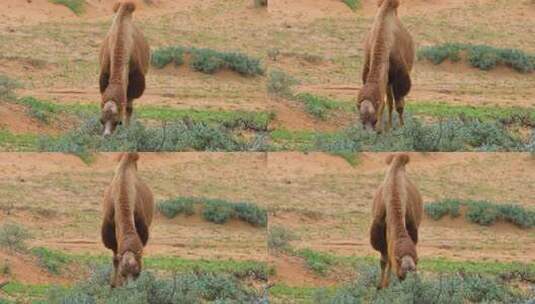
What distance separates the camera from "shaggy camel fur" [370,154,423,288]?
16.7 m

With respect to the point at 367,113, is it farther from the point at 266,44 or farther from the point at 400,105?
the point at 266,44

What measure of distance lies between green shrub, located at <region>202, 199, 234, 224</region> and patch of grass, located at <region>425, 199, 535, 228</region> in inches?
97.3

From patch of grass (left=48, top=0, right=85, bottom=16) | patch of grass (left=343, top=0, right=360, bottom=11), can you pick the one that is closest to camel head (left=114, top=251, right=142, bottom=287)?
patch of grass (left=343, top=0, right=360, bottom=11)

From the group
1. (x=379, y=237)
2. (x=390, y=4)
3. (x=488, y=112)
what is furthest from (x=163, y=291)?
(x=488, y=112)

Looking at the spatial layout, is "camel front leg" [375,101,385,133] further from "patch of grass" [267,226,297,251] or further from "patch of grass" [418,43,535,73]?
"patch of grass" [418,43,535,73]

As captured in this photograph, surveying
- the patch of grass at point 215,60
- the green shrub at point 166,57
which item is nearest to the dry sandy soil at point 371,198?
the patch of grass at point 215,60

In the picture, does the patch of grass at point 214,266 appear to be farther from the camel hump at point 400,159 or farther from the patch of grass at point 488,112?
the patch of grass at point 488,112

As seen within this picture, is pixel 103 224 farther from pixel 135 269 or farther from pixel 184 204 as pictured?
pixel 184 204

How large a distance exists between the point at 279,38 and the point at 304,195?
1.96 m

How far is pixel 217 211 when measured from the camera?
19.9 metres

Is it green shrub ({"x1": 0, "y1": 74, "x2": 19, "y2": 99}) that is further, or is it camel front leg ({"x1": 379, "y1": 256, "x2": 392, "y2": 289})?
green shrub ({"x1": 0, "y1": 74, "x2": 19, "y2": 99})

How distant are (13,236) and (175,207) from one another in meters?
2.08

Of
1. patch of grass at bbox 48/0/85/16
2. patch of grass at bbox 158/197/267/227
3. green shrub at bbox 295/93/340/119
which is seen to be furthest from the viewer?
patch of grass at bbox 48/0/85/16

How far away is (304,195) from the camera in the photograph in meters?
19.0
